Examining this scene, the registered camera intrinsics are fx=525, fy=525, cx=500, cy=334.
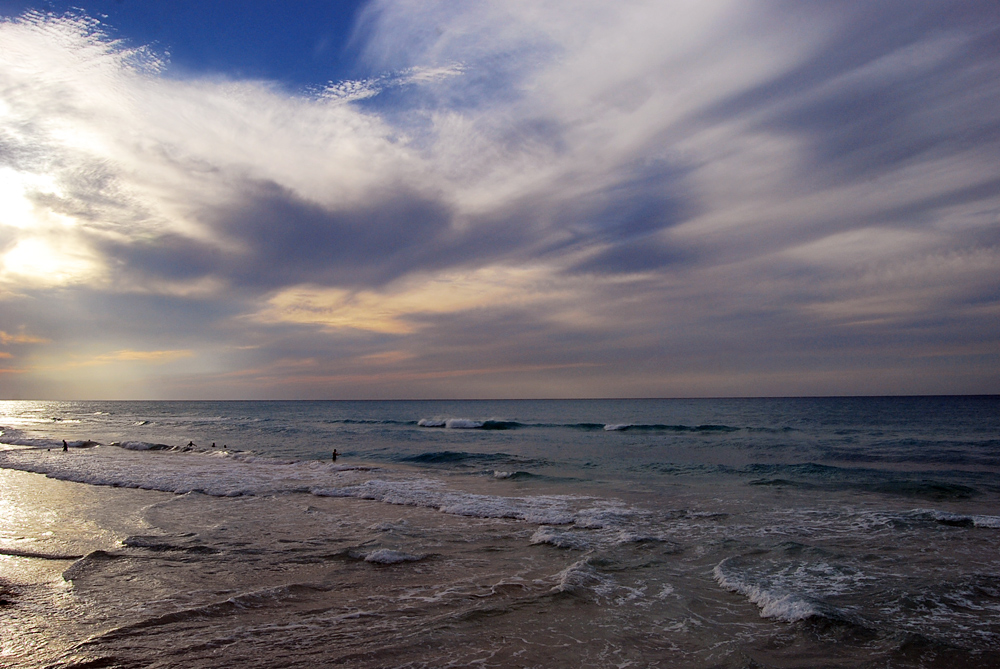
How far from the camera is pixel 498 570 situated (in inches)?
405

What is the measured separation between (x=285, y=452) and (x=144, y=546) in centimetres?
2540

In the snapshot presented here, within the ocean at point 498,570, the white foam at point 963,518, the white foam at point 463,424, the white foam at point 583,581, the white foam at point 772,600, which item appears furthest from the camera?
the white foam at point 463,424

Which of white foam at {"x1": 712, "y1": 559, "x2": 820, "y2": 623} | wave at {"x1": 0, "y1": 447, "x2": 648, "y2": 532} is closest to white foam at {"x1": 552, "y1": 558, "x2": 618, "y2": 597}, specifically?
white foam at {"x1": 712, "y1": 559, "x2": 820, "y2": 623}

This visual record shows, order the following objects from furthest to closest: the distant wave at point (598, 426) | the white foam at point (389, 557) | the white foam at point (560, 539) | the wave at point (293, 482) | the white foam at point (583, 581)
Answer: the distant wave at point (598, 426) → the wave at point (293, 482) → the white foam at point (560, 539) → the white foam at point (389, 557) → the white foam at point (583, 581)

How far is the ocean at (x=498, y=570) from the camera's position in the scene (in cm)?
702

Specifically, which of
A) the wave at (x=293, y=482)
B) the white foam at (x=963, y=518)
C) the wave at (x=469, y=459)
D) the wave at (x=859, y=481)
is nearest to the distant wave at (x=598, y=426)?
the wave at (x=469, y=459)

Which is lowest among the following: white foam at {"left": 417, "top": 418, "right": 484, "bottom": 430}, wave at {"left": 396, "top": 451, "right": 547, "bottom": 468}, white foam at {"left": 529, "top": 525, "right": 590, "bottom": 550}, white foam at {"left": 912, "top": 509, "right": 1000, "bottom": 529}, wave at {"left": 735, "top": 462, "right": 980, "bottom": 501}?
white foam at {"left": 417, "top": 418, "right": 484, "bottom": 430}

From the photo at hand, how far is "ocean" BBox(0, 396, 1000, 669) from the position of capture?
7.02 metres

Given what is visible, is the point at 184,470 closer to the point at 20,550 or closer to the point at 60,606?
the point at 20,550

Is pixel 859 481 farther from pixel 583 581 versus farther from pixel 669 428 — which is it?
pixel 669 428

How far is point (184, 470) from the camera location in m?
23.9

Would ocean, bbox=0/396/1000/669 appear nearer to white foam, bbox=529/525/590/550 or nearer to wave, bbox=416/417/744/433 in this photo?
white foam, bbox=529/525/590/550

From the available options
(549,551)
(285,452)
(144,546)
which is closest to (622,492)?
(549,551)

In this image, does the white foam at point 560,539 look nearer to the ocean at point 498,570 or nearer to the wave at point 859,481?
the ocean at point 498,570
